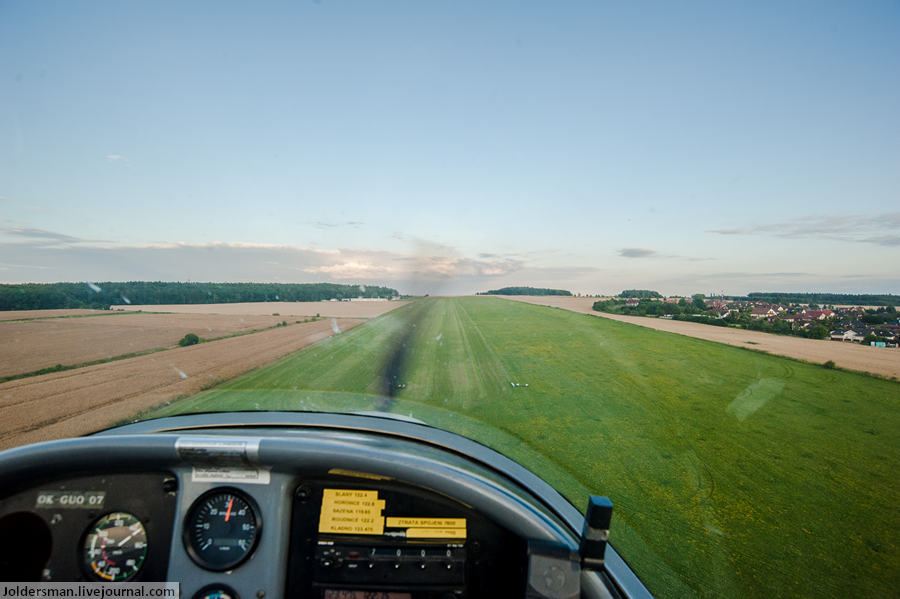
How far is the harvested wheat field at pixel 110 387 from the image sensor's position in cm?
279

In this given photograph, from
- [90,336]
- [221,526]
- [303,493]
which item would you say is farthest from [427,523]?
[90,336]

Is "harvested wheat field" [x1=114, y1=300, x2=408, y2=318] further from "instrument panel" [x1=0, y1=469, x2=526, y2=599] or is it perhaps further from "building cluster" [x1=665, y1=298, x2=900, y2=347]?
"building cluster" [x1=665, y1=298, x2=900, y2=347]

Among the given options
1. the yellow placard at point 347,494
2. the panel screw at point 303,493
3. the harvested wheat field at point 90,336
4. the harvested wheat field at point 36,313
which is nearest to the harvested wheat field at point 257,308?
the harvested wheat field at point 90,336

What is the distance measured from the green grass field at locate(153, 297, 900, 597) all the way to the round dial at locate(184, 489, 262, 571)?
105 centimetres

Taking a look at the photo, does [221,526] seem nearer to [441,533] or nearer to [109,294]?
[441,533]

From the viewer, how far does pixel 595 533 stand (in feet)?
4.21

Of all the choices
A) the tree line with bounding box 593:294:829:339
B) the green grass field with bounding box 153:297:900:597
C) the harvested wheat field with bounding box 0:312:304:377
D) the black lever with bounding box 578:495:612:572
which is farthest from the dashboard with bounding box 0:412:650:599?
the tree line with bounding box 593:294:829:339

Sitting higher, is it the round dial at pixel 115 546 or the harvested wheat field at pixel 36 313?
the harvested wheat field at pixel 36 313

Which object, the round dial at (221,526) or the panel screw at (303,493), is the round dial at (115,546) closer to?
the round dial at (221,526)

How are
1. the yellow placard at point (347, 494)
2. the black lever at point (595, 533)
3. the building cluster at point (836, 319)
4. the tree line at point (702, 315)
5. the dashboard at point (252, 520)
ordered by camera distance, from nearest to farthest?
1. the black lever at point (595, 533)
2. the dashboard at point (252, 520)
3. the yellow placard at point (347, 494)
4. the building cluster at point (836, 319)
5. the tree line at point (702, 315)

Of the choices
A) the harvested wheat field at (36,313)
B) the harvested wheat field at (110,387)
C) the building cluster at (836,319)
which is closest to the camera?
the harvested wheat field at (110,387)

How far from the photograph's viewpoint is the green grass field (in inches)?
124

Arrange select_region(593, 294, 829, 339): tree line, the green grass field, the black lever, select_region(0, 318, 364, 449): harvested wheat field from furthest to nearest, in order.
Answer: select_region(593, 294, 829, 339): tree line < the green grass field < select_region(0, 318, 364, 449): harvested wheat field < the black lever

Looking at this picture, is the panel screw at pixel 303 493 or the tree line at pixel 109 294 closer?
the panel screw at pixel 303 493
